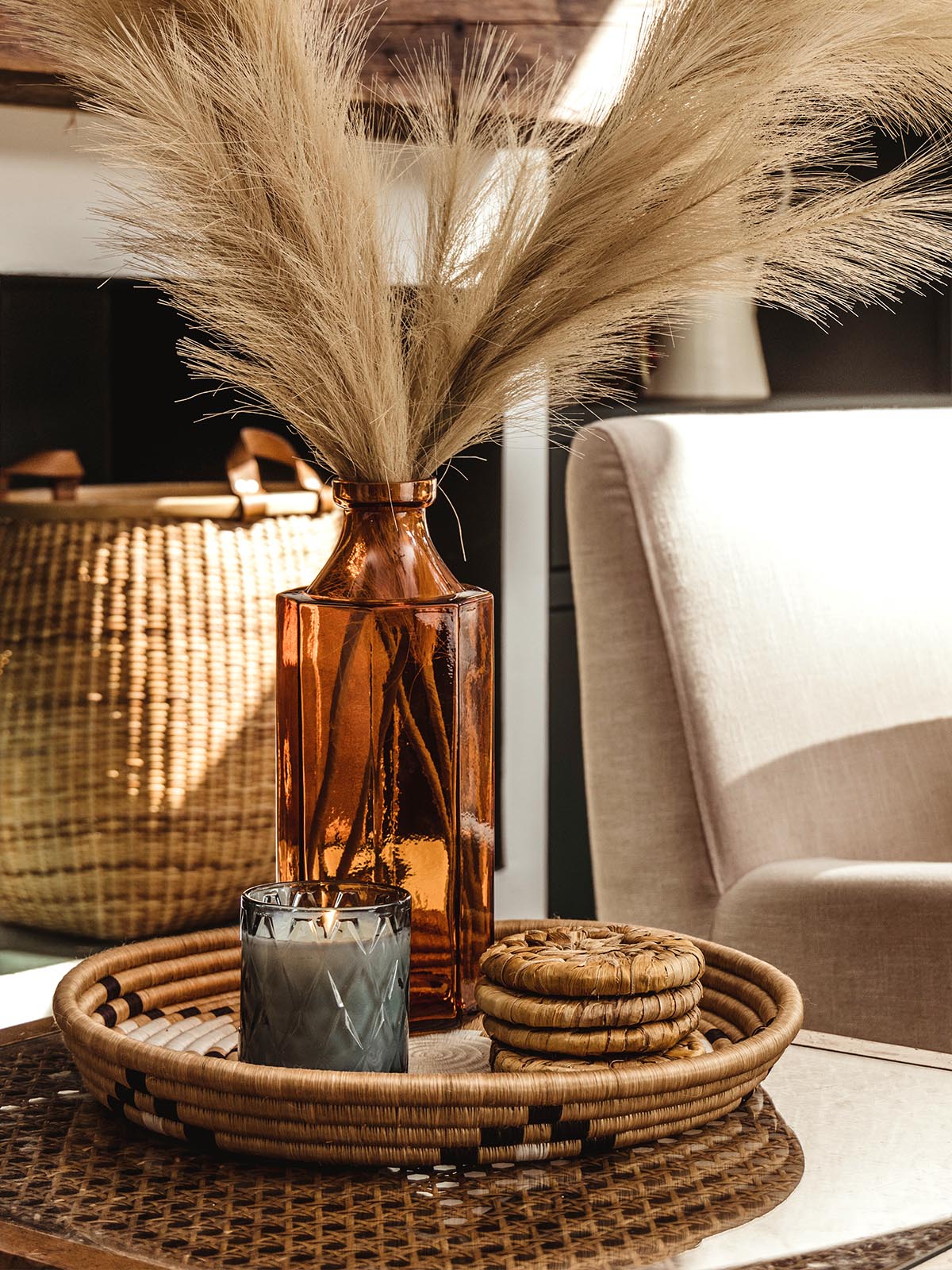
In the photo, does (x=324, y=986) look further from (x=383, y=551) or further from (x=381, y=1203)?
(x=383, y=551)

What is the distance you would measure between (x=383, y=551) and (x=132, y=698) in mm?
956

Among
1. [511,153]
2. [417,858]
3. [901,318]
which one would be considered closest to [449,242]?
[511,153]

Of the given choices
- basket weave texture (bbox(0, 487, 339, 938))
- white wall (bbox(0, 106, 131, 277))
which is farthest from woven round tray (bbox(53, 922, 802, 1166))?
white wall (bbox(0, 106, 131, 277))

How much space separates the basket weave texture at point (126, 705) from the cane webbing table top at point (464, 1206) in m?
1.02

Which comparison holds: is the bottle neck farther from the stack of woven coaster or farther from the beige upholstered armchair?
the beige upholstered armchair

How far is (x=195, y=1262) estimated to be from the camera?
55 centimetres

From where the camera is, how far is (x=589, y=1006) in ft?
2.24

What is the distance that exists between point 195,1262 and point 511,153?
0.60 metres

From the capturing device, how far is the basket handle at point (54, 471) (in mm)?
1718

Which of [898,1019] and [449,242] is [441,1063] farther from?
[898,1019]

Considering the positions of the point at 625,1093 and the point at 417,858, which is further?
the point at 417,858

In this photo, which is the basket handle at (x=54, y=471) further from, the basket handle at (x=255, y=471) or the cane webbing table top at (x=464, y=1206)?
the cane webbing table top at (x=464, y=1206)

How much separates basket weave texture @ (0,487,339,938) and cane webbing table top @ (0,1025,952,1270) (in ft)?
3.36

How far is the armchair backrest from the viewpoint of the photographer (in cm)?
133
